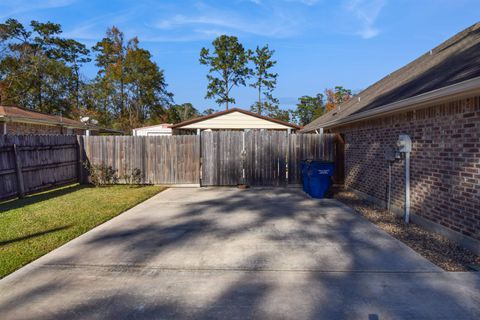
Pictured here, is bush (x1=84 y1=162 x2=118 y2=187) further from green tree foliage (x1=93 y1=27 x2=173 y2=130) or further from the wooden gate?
green tree foliage (x1=93 y1=27 x2=173 y2=130)

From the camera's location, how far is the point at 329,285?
373cm

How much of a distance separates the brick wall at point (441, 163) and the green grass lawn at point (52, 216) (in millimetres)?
6379

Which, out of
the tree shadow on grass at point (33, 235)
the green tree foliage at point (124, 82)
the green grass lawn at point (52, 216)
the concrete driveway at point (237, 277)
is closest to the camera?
the concrete driveway at point (237, 277)

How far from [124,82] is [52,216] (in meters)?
33.6

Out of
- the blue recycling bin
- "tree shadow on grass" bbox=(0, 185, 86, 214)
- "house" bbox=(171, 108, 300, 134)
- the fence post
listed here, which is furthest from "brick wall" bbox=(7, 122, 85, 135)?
the blue recycling bin

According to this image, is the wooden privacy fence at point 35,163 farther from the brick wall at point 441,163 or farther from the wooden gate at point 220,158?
the brick wall at point 441,163

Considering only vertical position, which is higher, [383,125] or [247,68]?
[247,68]

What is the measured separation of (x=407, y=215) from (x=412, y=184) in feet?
2.11

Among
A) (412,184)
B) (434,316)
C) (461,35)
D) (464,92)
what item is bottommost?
(434,316)

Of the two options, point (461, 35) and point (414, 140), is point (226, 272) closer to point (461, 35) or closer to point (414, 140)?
point (414, 140)

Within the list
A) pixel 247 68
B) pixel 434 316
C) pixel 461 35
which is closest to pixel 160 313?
pixel 434 316

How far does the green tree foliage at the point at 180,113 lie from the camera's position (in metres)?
44.4

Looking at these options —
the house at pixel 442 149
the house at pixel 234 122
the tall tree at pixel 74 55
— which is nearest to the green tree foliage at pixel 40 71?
the tall tree at pixel 74 55

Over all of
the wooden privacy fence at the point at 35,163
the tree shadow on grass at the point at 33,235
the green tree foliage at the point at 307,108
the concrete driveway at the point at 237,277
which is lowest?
the concrete driveway at the point at 237,277
